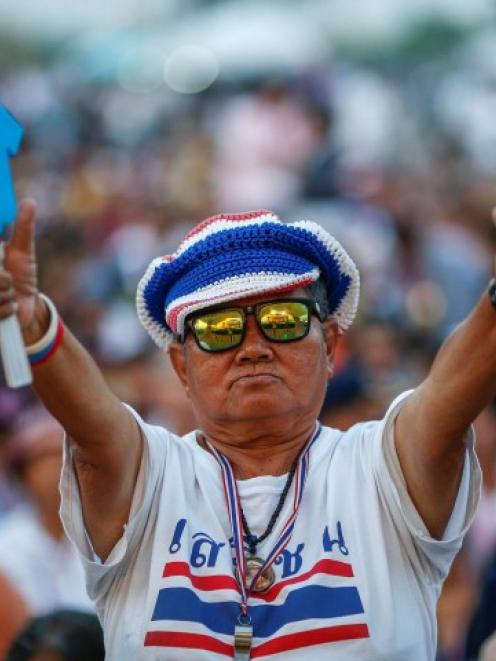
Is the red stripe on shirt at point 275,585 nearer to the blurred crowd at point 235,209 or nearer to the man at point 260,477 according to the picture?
the man at point 260,477

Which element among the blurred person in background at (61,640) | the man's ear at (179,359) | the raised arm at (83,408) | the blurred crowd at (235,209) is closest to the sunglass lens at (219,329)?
the man's ear at (179,359)

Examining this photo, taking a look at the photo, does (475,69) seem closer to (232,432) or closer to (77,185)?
(77,185)

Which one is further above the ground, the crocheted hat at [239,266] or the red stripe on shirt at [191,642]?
the crocheted hat at [239,266]

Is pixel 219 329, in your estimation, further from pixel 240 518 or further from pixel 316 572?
pixel 316 572

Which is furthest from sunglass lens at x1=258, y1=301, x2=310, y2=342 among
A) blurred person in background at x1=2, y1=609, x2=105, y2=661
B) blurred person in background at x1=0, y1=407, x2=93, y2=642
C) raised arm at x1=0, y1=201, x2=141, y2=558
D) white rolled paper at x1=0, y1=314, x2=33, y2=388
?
blurred person in background at x1=0, y1=407, x2=93, y2=642

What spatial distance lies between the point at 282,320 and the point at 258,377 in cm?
15

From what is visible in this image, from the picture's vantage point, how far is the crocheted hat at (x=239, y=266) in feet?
13.3

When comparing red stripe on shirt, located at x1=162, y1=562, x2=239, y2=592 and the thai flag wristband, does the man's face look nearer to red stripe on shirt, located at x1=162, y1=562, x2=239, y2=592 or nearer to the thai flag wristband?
red stripe on shirt, located at x1=162, y1=562, x2=239, y2=592

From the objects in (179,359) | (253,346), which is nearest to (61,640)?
(179,359)

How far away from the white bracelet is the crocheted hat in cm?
47

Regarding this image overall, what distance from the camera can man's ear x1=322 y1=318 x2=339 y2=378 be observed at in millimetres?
4270

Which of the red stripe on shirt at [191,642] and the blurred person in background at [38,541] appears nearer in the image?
the red stripe on shirt at [191,642]

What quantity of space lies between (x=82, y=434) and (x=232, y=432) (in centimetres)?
46

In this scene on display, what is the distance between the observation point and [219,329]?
407 centimetres
